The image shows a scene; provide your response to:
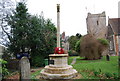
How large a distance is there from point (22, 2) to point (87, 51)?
12.5 m

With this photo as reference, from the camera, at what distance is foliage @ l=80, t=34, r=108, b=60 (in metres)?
17.9

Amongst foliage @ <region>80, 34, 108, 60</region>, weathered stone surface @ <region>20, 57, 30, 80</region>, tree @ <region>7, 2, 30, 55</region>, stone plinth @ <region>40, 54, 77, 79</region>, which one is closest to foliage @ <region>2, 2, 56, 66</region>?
tree @ <region>7, 2, 30, 55</region>

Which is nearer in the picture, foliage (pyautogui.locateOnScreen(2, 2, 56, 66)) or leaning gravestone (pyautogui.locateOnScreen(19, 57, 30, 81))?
leaning gravestone (pyautogui.locateOnScreen(19, 57, 30, 81))

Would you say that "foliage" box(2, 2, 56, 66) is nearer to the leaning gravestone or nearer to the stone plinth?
the stone plinth

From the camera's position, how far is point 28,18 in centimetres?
1501

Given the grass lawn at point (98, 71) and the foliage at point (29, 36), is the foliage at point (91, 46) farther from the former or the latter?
the grass lawn at point (98, 71)

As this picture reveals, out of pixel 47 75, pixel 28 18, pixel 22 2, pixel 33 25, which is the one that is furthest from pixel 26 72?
pixel 22 2

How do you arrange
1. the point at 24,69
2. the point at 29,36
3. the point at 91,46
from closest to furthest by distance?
the point at 24,69, the point at 29,36, the point at 91,46

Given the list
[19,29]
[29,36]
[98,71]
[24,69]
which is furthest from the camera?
[29,36]

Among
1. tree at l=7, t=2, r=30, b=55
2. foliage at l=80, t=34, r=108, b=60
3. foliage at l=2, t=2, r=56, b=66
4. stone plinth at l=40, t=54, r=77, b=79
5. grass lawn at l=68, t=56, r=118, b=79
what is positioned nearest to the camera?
grass lawn at l=68, t=56, r=118, b=79

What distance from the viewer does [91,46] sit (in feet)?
58.5

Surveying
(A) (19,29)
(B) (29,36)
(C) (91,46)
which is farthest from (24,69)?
(C) (91,46)

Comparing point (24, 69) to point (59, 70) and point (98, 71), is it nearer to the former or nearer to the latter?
point (59, 70)

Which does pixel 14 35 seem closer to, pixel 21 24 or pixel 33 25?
pixel 21 24
